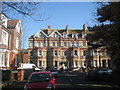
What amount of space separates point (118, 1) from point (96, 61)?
5023 cm

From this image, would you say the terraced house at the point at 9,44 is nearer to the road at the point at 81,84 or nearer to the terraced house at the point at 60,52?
the road at the point at 81,84

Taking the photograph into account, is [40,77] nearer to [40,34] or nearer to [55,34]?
[55,34]

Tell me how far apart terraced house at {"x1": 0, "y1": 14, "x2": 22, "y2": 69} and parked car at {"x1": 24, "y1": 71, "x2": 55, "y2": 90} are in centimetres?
1567

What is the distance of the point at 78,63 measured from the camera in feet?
222

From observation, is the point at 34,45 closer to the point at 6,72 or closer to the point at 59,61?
the point at 59,61

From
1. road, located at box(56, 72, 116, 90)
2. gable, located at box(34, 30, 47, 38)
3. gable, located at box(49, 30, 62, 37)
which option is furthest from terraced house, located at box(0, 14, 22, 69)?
gable, located at box(49, 30, 62, 37)

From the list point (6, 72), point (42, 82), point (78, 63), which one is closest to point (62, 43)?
point (78, 63)

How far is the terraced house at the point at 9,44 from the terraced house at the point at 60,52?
102 ft

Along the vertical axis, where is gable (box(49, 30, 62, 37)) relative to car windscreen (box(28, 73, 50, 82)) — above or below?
above

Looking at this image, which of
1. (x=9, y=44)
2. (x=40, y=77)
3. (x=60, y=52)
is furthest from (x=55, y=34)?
(x=40, y=77)

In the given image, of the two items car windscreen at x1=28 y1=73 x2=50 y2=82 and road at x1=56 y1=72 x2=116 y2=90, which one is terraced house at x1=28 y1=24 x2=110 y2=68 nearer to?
road at x1=56 y1=72 x2=116 y2=90

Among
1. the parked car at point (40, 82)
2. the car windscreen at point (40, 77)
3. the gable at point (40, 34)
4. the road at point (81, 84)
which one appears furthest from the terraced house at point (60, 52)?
the parked car at point (40, 82)

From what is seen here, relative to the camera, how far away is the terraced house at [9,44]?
2902cm

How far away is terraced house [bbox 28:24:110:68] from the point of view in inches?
2675
